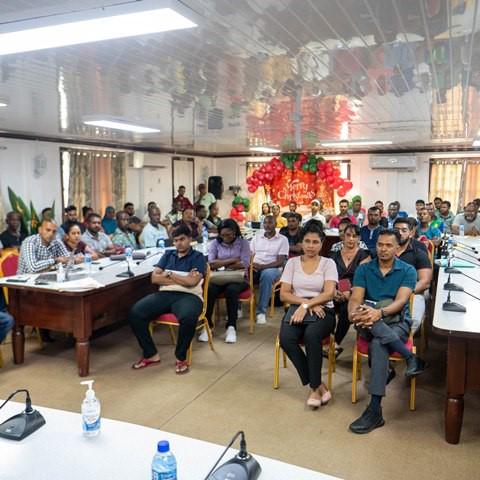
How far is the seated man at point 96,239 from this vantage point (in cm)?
562

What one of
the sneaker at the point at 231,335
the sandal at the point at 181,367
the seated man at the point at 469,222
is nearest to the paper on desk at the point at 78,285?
the sandal at the point at 181,367

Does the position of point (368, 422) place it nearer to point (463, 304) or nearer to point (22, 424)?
point (463, 304)

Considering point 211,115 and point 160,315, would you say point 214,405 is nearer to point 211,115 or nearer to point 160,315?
point 160,315

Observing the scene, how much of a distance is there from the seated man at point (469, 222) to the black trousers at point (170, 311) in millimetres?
5076

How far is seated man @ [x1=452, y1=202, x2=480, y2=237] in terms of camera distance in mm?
7359

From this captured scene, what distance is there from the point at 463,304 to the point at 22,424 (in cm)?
277

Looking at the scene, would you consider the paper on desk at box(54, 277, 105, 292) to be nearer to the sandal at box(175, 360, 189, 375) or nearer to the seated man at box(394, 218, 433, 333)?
the sandal at box(175, 360, 189, 375)

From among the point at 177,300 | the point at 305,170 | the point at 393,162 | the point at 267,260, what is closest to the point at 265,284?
the point at 267,260

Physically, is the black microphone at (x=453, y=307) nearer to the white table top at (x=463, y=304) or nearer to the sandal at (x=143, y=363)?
the white table top at (x=463, y=304)

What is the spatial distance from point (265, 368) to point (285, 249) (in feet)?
5.79

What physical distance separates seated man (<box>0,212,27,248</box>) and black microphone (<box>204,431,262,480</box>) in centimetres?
618

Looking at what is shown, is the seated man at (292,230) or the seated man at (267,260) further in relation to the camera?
the seated man at (292,230)

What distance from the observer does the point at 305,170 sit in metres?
11.1

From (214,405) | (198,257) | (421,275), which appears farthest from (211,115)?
(214,405)
